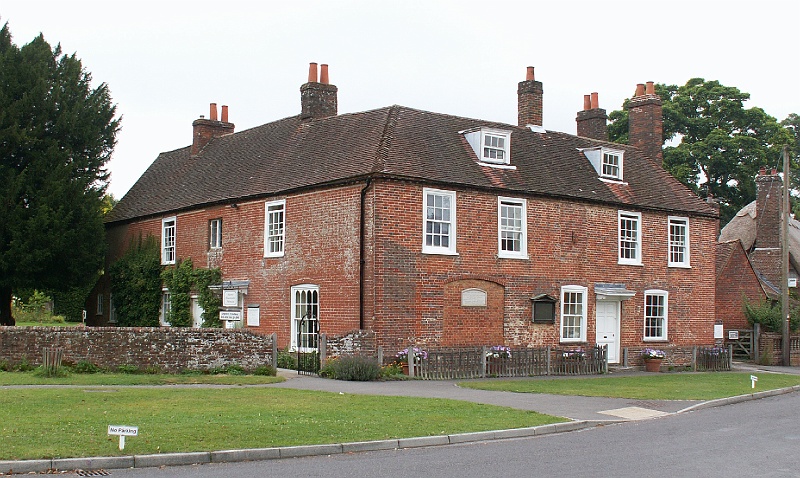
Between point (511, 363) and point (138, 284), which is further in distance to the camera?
point (138, 284)

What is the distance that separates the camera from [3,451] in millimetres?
10977

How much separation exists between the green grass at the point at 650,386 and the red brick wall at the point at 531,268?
303cm

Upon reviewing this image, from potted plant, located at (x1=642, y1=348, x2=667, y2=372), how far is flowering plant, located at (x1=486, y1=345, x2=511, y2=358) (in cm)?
725

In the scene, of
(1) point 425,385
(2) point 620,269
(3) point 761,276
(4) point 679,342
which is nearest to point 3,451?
(1) point 425,385

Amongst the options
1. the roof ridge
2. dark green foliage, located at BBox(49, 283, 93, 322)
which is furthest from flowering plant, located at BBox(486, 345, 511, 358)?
dark green foliage, located at BBox(49, 283, 93, 322)

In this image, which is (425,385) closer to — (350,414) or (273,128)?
(350,414)

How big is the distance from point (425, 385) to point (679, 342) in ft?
45.4

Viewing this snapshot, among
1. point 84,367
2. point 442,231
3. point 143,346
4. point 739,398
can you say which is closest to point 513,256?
point 442,231

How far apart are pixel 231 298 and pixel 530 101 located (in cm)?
1315

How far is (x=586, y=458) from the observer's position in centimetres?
1227

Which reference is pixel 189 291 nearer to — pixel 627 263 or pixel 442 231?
pixel 442 231

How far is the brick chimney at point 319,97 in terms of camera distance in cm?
3127

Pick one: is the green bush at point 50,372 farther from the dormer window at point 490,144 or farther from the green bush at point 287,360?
the dormer window at point 490,144

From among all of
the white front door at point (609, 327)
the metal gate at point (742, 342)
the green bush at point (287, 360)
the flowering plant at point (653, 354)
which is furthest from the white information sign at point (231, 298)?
the metal gate at point (742, 342)
